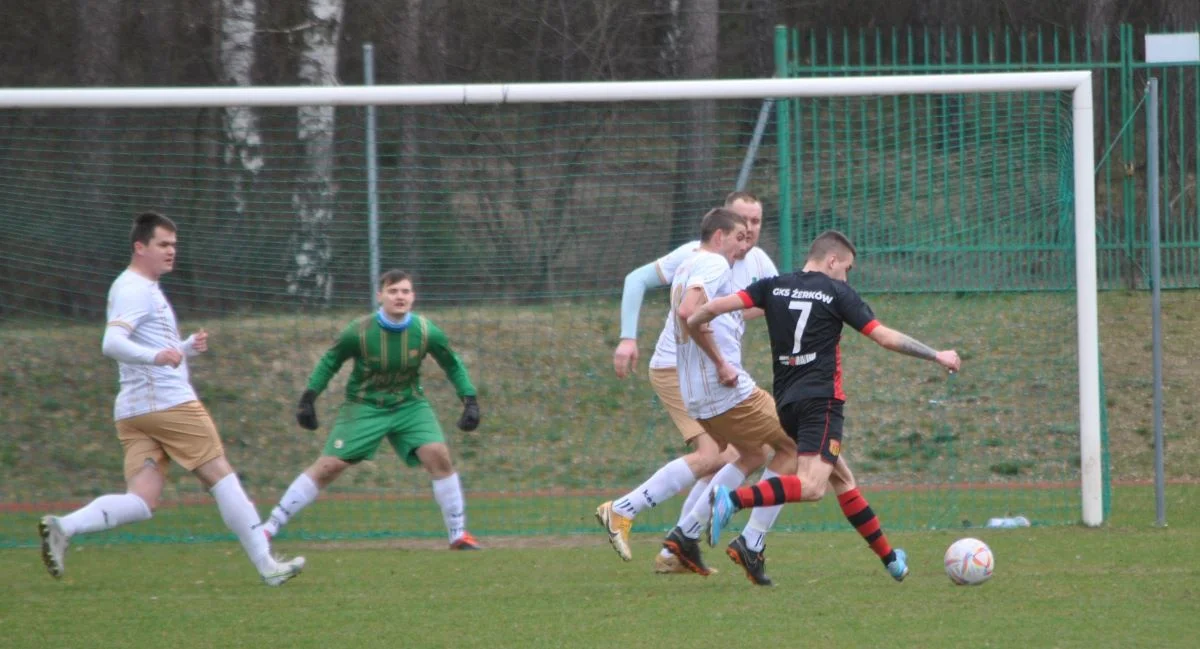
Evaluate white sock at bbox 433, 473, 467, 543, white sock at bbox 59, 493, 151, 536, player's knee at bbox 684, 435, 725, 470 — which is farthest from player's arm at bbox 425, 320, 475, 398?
white sock at bbox 59, 493, 151, 536

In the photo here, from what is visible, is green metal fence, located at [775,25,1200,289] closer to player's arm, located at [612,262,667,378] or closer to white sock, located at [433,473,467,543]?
player's arm, located at [612,262,667,378]

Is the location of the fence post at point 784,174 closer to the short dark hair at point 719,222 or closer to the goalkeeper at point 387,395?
the short dark hair at point 719,222

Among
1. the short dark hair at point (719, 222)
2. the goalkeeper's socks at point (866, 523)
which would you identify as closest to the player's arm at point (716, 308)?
the short dark hair at point (719, 222)

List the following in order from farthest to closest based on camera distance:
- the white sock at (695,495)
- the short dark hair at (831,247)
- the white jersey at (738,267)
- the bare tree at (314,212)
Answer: the bare tree at (314,212) → the white jersey at (738,267) → the white sock at (695,495) → the short dark hair at (831,247)

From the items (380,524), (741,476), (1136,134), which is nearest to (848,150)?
(741,476)

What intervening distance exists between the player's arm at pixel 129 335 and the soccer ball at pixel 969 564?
3713 millimetres

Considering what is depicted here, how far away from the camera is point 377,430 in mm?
8180

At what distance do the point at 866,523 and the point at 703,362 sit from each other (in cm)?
115

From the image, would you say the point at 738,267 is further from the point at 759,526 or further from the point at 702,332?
the point at 759,526

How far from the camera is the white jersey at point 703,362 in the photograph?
277 inches

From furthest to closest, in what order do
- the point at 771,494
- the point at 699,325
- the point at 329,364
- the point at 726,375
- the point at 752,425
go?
the point at 329,364
the point at 752,425
the point at 726,375
the point at 699,325
the point at 771,494

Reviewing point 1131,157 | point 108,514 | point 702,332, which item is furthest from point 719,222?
point 1131,157

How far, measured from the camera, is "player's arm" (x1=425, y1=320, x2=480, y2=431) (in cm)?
805

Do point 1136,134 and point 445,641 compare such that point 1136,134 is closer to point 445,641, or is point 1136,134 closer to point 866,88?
point 866,88
